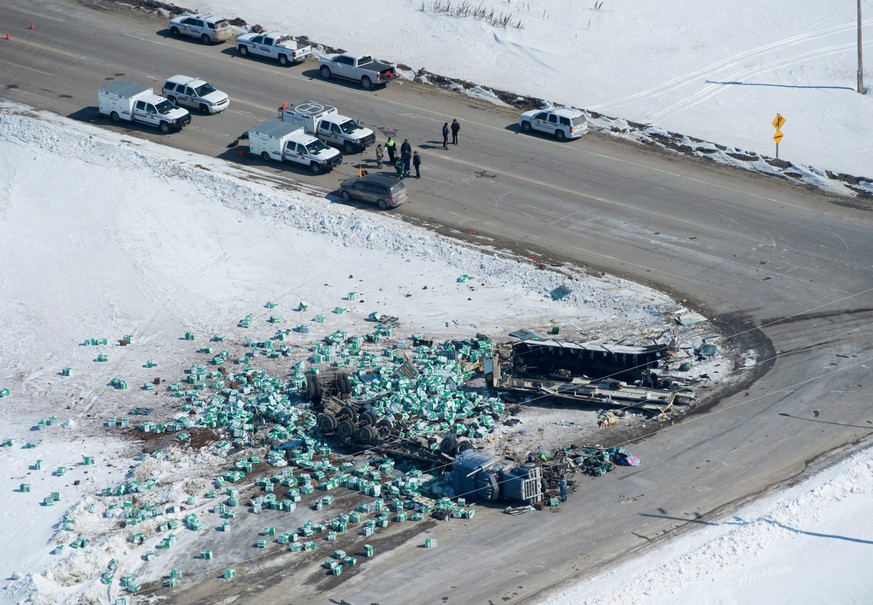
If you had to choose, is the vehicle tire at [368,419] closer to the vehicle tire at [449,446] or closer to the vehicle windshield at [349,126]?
the vehicle tire at [449,446]

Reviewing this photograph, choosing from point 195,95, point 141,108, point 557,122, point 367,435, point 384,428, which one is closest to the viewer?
point 367,435

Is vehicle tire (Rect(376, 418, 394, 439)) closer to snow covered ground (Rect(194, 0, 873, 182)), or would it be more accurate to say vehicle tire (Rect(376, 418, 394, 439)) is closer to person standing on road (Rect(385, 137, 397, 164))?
person standing on road (Rect(385, 137, 397, 164))

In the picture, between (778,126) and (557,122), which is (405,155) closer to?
(557,122)

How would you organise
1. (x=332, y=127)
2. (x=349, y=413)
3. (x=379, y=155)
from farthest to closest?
1. (x=332, y=127)
2. (x=379, y=155)
3. (x=349, y=413)

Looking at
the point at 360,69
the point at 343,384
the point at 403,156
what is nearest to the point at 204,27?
the point at 360,69

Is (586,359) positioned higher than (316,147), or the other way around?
(316,147)

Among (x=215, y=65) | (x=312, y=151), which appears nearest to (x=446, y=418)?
(x=312, y=151)

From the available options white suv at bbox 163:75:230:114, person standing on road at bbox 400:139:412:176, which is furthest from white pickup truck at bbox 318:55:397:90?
person standing on road at bbox 400:139:412:176

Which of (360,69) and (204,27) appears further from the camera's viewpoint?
(204,27)
